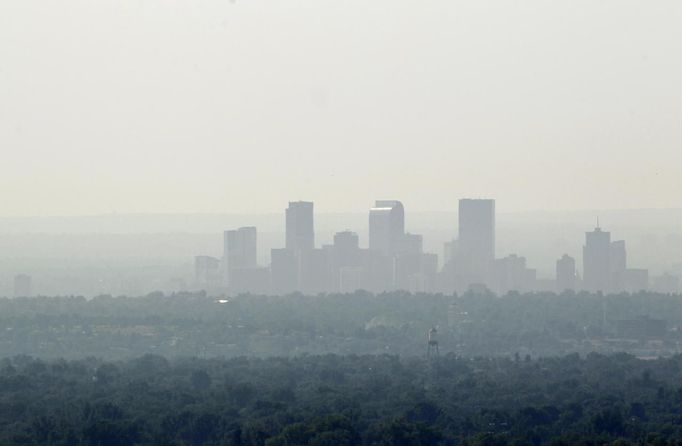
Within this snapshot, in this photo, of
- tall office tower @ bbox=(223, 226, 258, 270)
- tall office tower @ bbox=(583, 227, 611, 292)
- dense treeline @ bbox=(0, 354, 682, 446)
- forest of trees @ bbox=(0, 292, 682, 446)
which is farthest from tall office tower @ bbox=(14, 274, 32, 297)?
dense treeline @ bbox=(0, 354, 682, 446)

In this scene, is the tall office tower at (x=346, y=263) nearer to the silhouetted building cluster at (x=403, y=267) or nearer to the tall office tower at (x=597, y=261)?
the silhouetted building cluster at (x=403, y=267)

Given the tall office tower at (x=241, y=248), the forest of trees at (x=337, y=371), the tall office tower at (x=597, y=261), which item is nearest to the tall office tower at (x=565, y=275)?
the tall office tower at (x=597, y=261)

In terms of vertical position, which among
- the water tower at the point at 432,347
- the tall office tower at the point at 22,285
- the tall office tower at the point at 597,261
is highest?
the tall office tower at the point at 597,261

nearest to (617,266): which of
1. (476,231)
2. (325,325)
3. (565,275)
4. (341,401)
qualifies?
(565,275)

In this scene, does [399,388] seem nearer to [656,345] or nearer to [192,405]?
[192,405]

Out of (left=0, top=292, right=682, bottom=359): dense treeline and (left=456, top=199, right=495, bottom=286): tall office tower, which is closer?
(left=0, top=292, right=682, bottom=359): dense treeline

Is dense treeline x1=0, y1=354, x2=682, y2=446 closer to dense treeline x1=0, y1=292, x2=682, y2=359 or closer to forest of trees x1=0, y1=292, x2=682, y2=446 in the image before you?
forest of trees x1=0, y1=292, x2=682, y2=446

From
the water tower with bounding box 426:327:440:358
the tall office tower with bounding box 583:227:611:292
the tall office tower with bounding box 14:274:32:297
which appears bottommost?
the water tower with bounding box 426:327:440:358
